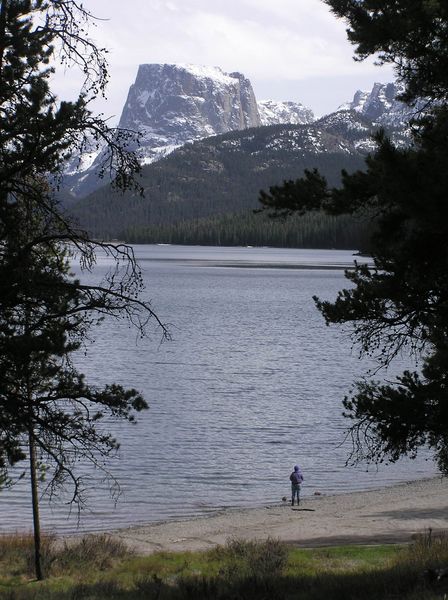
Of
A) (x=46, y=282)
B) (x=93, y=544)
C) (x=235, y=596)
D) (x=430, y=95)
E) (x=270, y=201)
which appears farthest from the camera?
(x=93, y=544)

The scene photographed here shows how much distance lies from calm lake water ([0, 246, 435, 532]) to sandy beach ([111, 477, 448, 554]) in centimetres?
152

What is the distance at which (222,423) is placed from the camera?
4391 centimetres

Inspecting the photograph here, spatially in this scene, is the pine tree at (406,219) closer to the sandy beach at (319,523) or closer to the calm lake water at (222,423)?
the calm lake water at (222,423)

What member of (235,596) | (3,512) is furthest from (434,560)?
(3,512)

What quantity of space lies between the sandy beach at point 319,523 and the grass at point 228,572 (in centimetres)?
242

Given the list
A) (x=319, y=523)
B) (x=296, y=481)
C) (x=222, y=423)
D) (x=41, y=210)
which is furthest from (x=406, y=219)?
(x=222, y=423)

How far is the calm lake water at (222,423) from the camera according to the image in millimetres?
31016

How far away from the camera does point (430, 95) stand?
14.3 m

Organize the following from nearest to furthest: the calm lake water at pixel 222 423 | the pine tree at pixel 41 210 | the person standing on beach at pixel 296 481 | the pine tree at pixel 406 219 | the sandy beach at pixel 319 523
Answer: the pine tree at pixel 41 210, the pine tree at pixel 406 219, the sandy beach at pixel 319 523, the person standing on beach at pixel 296 481, the calm lake water at pixel 222 423

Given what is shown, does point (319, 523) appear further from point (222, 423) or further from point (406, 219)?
point (222, 423)

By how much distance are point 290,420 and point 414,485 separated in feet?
39.3

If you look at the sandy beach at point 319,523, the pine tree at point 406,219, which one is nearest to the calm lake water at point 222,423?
the sandy beach at point 319,523

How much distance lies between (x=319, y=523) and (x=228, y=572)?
12.0 meters

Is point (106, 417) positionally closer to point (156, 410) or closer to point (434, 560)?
point (156, 410)
